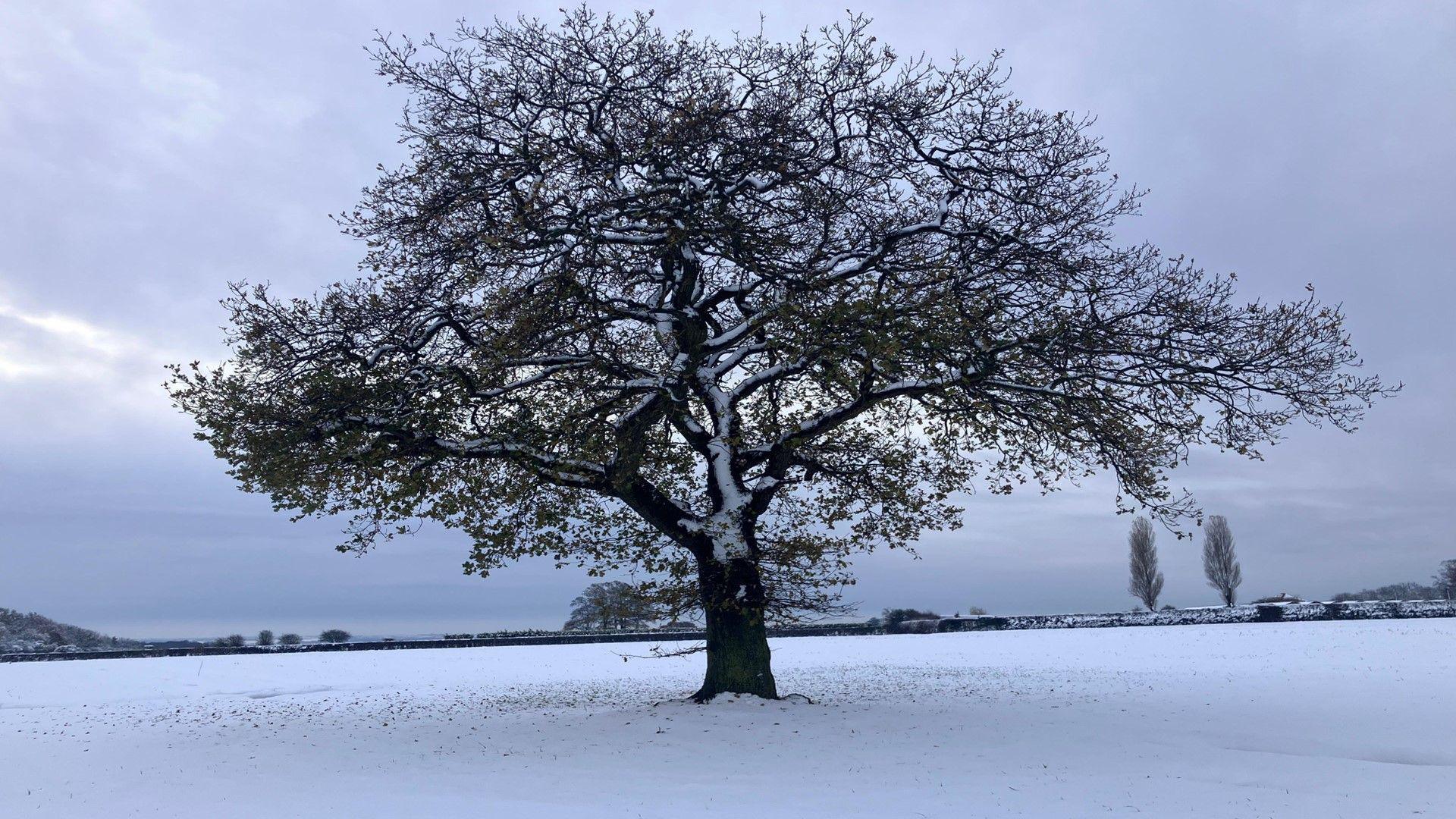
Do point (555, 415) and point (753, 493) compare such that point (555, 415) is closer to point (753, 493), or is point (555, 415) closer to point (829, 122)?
point (753, 493)

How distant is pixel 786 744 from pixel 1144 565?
61326mm

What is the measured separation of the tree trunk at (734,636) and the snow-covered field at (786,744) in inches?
32.9

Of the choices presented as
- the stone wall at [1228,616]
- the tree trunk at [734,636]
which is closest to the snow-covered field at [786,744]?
the tree trunk at [734,636]

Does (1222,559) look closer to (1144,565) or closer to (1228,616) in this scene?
(1144,565)

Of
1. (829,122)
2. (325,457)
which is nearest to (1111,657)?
(829,122)

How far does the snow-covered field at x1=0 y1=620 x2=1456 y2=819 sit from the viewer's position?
34.1 ft

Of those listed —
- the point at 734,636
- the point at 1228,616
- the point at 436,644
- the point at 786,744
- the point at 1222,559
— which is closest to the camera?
the point at 786,744

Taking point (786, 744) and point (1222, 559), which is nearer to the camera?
point (786, 744)

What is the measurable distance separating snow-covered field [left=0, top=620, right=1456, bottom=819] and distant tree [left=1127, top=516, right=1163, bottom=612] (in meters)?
42.1

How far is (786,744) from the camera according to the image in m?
13.5

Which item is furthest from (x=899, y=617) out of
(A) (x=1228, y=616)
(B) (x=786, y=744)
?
(B) (x=786, y=744)

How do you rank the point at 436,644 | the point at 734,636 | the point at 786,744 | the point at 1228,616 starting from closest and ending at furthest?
the point at 786,744, the point at 734,636, the point at 1228,616, the point at 436,644

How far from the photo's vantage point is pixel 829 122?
1717 centimetres

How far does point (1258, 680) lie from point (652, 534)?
13765 millimetres
